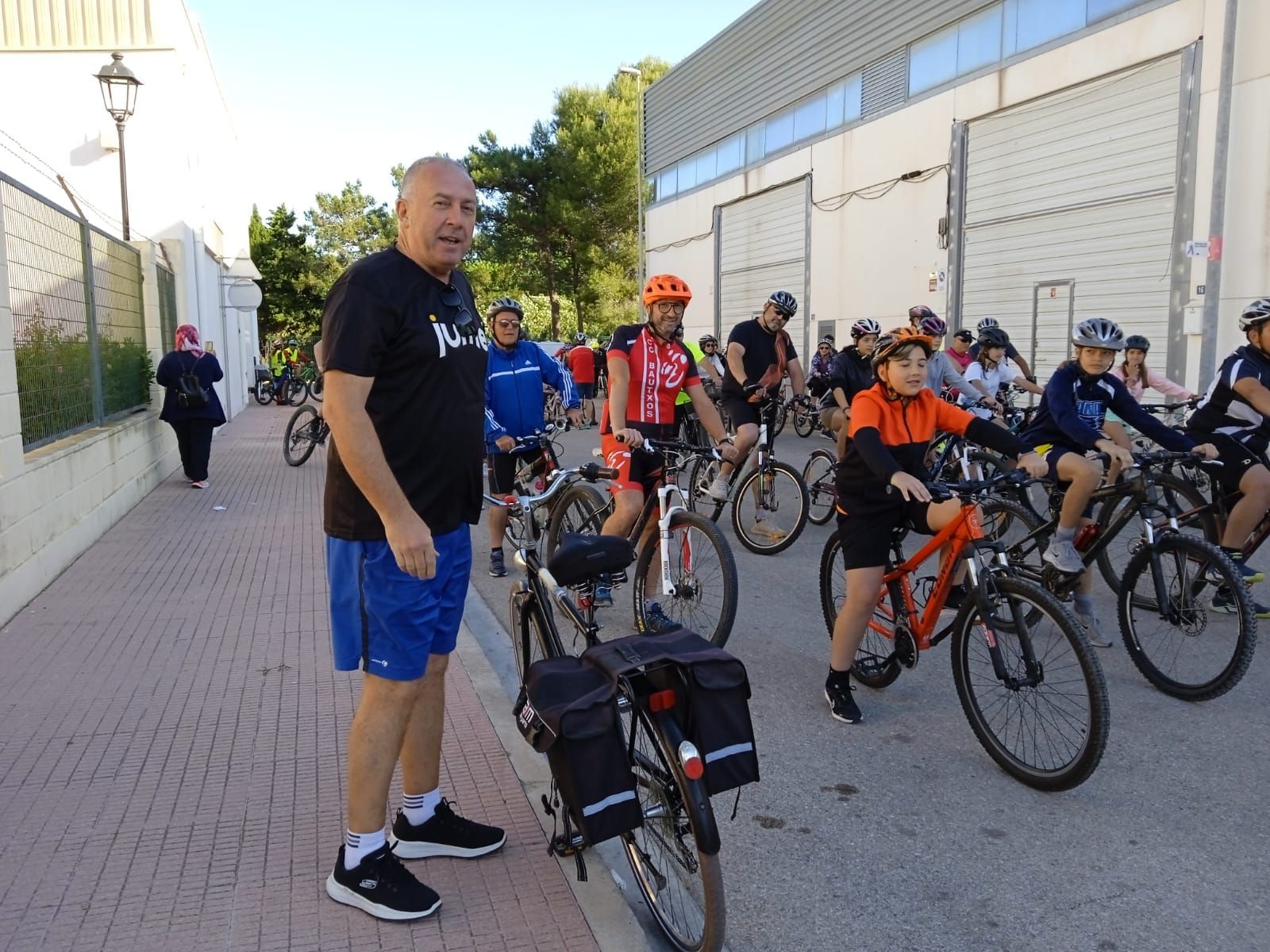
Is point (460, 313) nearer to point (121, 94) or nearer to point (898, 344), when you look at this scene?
point (898, 344)

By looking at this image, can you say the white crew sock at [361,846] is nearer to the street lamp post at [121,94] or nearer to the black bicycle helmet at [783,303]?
the black bicycle helmet at [783,303]

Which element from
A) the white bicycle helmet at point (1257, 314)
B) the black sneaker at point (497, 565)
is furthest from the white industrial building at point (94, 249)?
the white bicycle helmet at point (1257, 314)

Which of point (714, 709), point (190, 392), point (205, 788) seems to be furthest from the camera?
point (190, 392)

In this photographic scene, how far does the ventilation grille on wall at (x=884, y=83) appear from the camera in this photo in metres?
19.7

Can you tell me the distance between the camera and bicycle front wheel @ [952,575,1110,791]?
3.68m

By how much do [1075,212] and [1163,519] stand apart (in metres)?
12.3

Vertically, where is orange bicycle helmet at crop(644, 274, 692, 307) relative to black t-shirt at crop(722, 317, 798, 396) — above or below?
above

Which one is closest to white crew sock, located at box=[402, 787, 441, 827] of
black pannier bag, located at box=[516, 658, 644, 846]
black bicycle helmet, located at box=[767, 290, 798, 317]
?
black pannier bag, located at box=[516, 658, 644, 846]

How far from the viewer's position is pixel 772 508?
27.5ft

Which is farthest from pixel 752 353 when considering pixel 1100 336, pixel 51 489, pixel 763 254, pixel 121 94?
pixel 763 254

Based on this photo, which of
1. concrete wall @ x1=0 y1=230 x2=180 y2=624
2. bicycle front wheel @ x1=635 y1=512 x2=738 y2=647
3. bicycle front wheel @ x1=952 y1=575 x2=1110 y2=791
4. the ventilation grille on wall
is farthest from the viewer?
the ventilation grille on wall

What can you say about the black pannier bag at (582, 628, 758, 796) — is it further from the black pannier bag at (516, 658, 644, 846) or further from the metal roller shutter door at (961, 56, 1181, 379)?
the metal roller shutter door at (961, 56, 1181, 379)

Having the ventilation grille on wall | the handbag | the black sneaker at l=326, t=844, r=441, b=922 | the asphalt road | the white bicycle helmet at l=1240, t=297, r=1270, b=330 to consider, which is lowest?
the asphalt road

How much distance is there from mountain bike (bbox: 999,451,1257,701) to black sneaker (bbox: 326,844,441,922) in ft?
10.1
